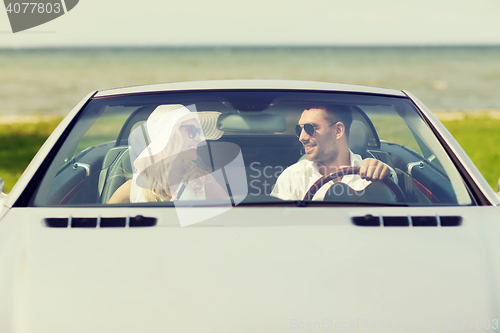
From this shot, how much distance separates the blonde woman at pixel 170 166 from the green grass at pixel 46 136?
449cm

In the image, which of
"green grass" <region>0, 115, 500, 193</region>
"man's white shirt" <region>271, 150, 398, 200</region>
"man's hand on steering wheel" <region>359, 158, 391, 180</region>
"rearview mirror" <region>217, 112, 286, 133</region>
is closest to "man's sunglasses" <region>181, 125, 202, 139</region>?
"rearview mirror" <region>217, 112, 286, 133</region>

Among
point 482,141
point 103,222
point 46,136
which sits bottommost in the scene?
point 103,222

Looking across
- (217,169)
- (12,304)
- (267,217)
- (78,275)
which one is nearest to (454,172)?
(267,217)

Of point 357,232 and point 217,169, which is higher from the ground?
point 217,169

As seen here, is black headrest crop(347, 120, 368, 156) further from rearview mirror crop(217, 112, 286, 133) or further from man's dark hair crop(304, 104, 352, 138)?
rearview mirror crop(217, 112, 286, 133)

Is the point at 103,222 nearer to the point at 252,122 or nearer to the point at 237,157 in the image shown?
the point at 237,157

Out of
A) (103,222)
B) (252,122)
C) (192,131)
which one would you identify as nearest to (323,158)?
(252,122)

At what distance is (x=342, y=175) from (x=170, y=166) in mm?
819

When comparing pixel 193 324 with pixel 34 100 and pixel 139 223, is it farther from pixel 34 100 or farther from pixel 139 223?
pixel 34 100

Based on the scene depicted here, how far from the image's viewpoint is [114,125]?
1204cm

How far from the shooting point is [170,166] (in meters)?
2.09

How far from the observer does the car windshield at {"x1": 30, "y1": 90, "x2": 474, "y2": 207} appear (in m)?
2.05

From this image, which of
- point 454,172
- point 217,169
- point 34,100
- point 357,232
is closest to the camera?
point 357,232

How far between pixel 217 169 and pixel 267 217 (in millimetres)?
568
